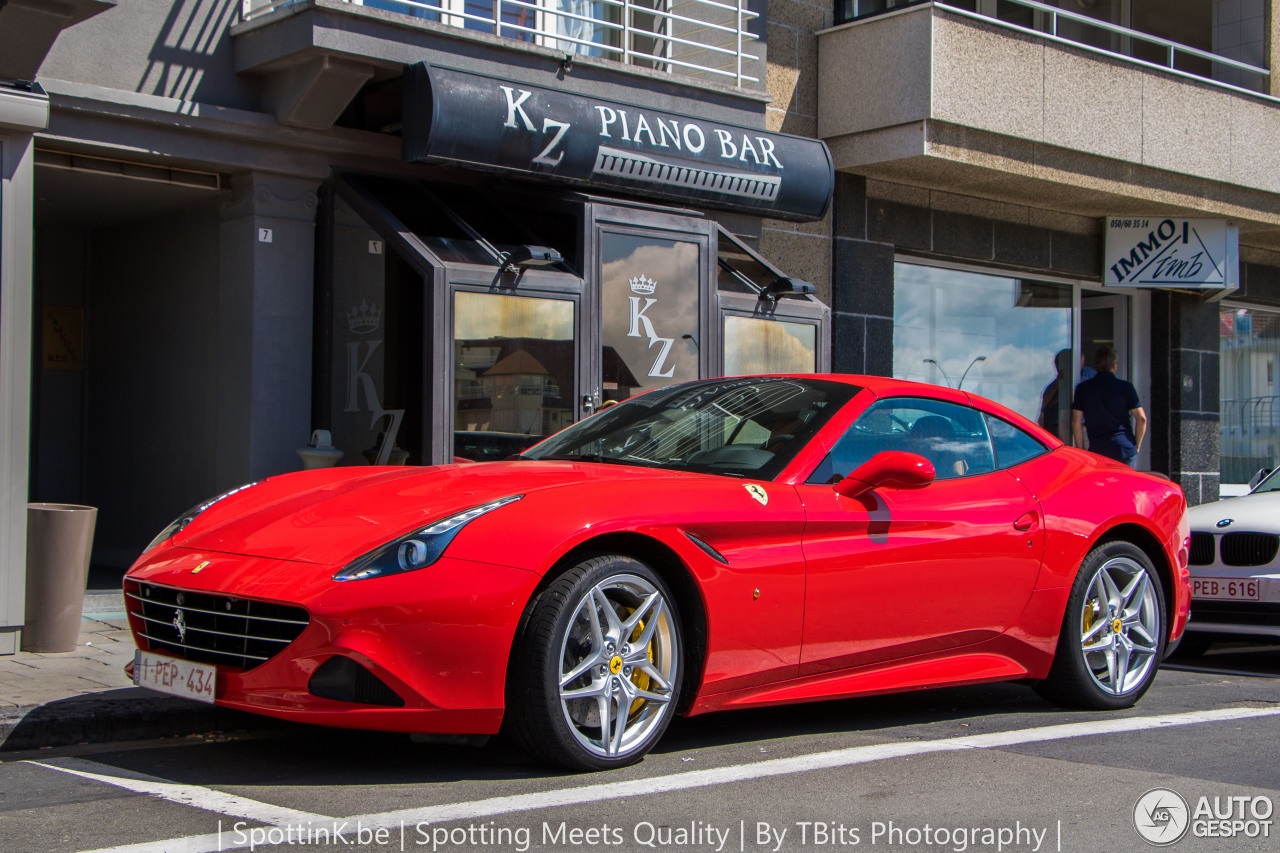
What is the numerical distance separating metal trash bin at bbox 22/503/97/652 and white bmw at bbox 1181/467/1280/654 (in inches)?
230

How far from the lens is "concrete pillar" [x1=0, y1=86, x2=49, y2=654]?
659 cm

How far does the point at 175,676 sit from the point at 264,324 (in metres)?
5.44

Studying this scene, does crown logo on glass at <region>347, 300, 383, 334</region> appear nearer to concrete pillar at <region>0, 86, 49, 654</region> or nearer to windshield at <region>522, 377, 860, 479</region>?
concrete pillar at <region>0, 86, 49, 654</region>

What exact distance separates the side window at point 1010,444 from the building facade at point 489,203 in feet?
14.1

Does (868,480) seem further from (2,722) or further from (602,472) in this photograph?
(2,722)

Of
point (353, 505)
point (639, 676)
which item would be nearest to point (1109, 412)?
point (639, 676)

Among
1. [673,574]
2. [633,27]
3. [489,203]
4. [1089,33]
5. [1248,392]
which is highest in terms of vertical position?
[1089,33]

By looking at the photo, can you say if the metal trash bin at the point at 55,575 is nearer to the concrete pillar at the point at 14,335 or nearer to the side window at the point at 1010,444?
the concrete pillar at the point at 14,335

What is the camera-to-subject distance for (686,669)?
4715mm

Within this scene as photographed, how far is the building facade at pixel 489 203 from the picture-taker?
909 cm

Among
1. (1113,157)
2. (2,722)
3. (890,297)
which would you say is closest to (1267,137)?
(1113,157)

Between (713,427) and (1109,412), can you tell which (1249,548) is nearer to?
(713,427)

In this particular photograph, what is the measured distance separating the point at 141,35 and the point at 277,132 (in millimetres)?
1037

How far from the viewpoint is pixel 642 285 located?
10594 millimetres
